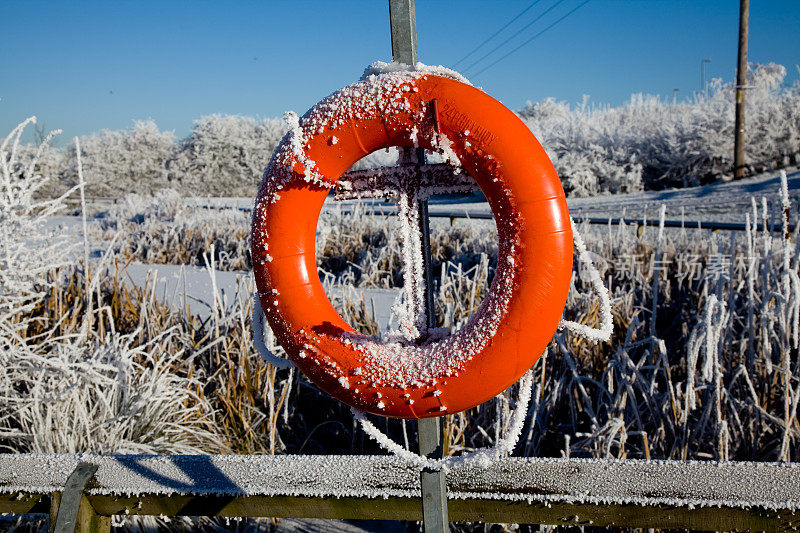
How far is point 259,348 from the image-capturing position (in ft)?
4.95

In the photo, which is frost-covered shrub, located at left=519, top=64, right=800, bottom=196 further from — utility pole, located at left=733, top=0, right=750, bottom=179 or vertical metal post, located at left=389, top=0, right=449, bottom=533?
vertical metal post, located at left=389, top=0, right=449, bottom=533

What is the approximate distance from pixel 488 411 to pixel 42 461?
5.20ft

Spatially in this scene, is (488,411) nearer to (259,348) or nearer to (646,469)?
(646,469)

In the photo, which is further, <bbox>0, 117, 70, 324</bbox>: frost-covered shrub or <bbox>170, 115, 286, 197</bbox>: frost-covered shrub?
<bbox>170, 115, 286, 197</bbox>: frost-covered shrub

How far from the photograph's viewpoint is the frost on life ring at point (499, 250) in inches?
46.1

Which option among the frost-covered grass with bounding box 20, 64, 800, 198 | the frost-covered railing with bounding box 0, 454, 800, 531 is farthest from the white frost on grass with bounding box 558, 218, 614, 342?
the frost-covered grass with bounding box 20, 64, 800, 198

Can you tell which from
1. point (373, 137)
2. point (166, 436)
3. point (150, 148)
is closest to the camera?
point (373, 137)

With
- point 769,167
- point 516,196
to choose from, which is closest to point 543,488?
point 516,196

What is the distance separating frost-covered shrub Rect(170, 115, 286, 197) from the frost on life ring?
64.4ft

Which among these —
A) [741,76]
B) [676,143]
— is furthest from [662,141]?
[741,76]

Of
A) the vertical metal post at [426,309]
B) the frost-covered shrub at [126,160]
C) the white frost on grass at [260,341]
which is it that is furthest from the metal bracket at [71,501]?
the frost-covered shrub at [126,160]

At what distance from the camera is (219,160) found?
20.6 metres

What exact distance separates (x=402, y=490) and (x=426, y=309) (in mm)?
516

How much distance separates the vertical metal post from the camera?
4.31ft
